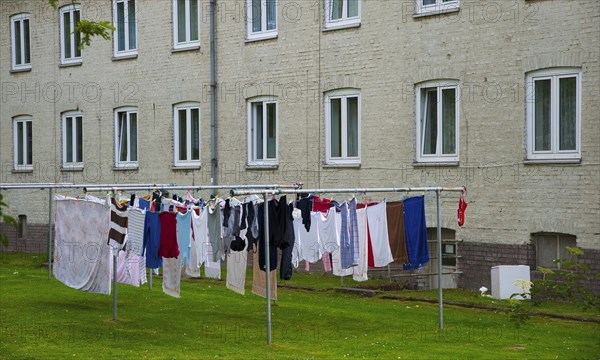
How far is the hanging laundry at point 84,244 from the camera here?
16469mm

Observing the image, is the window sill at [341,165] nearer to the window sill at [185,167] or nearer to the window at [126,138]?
the window sill at [185,167]

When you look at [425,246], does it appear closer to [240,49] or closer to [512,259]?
[512,259]

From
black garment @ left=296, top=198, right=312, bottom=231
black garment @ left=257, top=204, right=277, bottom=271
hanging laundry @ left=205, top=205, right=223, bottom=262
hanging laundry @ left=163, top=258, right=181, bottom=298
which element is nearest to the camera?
black garment @ left=257, top=204, right=277, bottom=271

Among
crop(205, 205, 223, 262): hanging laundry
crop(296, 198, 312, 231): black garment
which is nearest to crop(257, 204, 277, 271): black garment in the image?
crop(205, 205, 223, 262): hanging laundry

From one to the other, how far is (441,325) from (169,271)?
437cm

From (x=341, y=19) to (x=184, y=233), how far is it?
925 centimetres

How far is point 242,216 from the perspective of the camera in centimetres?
1504

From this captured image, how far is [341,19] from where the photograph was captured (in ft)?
78.5

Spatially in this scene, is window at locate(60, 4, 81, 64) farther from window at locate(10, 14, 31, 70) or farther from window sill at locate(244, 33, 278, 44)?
window sill at locate(244, 33, 278, 44)

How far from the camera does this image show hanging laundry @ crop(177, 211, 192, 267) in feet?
53.5

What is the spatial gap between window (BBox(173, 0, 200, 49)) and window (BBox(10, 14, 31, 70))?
23.6ft

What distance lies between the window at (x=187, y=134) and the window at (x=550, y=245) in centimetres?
1045

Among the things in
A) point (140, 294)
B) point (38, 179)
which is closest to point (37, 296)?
point (140, 294)

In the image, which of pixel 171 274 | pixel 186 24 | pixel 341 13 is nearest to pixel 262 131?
pixel 341 13
